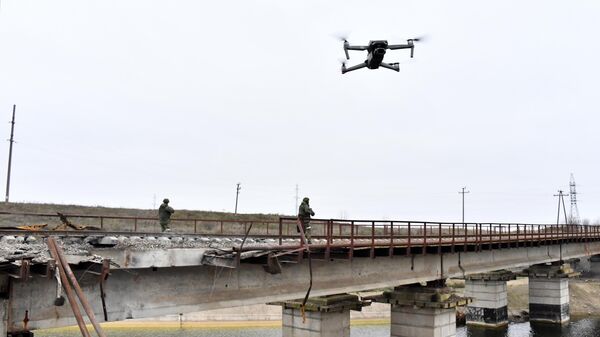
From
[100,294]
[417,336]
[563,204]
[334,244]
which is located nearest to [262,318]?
[417,336]

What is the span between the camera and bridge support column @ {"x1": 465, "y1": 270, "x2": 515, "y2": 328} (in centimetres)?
4200

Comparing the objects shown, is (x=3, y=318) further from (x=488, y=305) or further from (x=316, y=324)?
(x=488, y=305)

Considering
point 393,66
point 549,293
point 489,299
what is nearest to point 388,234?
point 393,66

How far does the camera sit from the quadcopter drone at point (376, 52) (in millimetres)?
15695

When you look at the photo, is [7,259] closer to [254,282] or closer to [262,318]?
[254,282]

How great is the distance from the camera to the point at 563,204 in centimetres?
10488

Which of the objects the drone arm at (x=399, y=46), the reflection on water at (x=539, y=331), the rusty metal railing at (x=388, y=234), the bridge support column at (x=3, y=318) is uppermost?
the drone arm at (x=399, y=46)

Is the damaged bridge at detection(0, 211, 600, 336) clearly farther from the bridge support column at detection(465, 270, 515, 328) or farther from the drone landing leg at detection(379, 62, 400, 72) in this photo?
the bridge support column at detection(465, 270, 515, 328)

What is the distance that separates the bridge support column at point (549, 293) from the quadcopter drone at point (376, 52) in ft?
117

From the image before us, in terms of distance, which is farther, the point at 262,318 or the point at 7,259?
the point at 262,318

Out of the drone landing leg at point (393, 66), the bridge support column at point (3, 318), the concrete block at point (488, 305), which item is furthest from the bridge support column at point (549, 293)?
the bridge support column at point (3, 318)

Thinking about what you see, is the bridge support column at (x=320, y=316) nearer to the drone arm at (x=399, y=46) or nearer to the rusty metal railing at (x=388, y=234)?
the rusty metal railing at (x=388, y=234)

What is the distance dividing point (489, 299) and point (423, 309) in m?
22.4

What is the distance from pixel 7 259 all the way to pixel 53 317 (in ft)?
5.98
